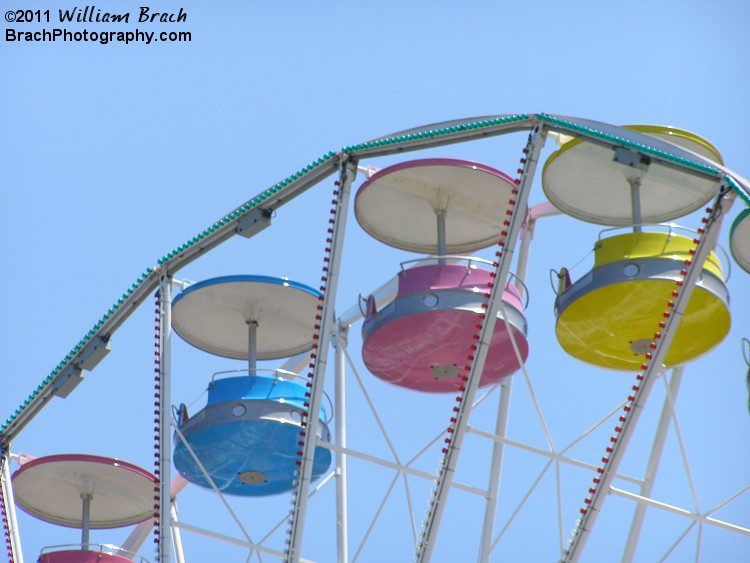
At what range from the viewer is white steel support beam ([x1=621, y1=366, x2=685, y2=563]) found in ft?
109

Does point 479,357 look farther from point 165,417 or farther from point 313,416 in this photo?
point 165,417

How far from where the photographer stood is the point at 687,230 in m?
31.8

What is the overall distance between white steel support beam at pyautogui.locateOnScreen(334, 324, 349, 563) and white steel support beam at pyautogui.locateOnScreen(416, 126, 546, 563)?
573 cm

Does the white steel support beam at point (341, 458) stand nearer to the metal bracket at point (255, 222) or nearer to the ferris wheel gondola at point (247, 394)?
the ferris wheel gondola at point (247, 394)

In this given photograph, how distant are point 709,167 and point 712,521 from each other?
6739mm

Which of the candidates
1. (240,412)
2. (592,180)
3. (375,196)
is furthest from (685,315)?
(240,412)

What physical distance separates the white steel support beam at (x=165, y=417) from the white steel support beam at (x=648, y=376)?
279 inches

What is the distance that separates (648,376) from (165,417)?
887 centimetres

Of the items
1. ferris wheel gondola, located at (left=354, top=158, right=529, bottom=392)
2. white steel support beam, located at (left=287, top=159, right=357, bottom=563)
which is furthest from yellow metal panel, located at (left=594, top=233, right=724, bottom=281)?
white steel support beam, located at (left=287, top=159, right=357, bottom=563)

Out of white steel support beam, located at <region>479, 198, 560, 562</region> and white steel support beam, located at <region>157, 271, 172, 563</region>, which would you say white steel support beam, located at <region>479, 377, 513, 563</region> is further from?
white steel support beam, located at <region>157, 271, 172, 563</region>

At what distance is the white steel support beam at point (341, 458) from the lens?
35.7 metres

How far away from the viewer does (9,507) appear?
36.0 metres

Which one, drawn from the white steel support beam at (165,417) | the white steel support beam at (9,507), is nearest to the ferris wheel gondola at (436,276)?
the white steel support beam at (165,417)

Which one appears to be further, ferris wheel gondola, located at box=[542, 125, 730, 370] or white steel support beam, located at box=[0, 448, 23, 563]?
white steel support beam, located at box=[0, 448, 23, 563]
